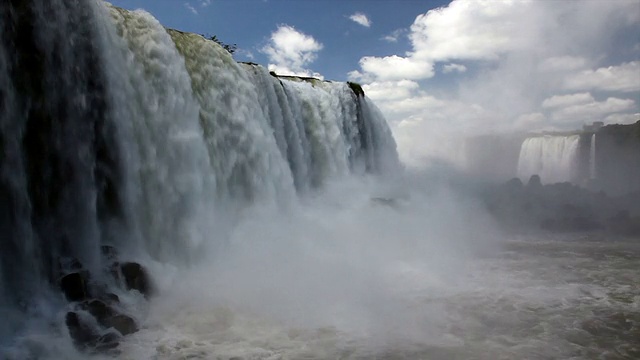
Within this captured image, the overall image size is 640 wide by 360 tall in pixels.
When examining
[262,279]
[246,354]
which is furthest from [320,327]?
[262,279]

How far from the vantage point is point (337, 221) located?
51.6 feet

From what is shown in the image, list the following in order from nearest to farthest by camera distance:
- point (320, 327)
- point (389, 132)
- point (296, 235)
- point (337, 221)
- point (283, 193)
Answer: point (320, 327)
point (296, 235)
point (283, 193)
point (337, 221)
point (389, 132)

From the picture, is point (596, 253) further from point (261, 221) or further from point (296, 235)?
point (261, 221)

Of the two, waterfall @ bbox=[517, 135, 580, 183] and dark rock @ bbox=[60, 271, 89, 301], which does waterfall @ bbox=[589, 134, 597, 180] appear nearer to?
waterfall @ bbox=[517, 135, 580, 183]

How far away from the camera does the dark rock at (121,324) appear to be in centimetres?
657

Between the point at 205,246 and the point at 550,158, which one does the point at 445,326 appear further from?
the point at 550,158

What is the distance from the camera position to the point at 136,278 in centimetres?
772

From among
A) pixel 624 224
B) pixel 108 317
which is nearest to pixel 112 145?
pixel 108 317

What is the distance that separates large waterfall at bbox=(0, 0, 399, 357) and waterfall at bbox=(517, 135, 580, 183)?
3299cm

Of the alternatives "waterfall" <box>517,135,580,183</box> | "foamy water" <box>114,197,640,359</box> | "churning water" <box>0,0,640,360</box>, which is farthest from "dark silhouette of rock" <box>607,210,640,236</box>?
"waterfall" <box>517,135,580,183</box>

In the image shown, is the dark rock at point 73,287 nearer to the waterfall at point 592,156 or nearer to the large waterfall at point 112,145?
the large waterfall at point 112,145

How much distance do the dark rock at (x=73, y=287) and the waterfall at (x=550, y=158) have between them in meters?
39.9

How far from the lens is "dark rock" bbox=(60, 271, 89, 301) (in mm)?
6770

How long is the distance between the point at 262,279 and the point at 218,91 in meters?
5.45
